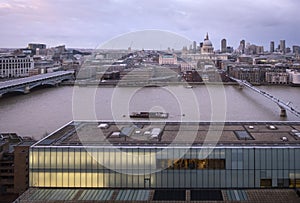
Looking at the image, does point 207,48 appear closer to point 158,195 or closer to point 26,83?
point 26,83

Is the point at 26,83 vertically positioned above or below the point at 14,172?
above

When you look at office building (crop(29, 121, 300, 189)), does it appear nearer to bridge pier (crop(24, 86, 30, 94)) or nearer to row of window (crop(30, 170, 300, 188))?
row of window (crop(30, 170, 300, 188))

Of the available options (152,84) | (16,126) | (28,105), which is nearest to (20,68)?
(152,84)

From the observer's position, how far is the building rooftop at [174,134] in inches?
94.2

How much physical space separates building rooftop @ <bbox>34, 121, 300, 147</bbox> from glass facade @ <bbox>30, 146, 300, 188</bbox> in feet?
0.38

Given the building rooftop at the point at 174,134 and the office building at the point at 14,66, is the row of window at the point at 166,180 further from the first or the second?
the office building at the point at 14,66

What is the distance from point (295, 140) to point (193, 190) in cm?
76

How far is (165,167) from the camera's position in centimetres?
222

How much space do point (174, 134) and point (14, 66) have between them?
13.6m

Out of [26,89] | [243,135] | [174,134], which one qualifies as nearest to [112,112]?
[174,134]

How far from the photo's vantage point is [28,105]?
23.0 ft

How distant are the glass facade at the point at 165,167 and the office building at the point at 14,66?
41.8 ft

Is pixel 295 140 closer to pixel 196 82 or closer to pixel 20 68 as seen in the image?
pixel 196 82

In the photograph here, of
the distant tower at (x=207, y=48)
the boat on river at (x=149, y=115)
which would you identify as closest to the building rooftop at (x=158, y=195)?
the boat on river at (x=149, y=115)
